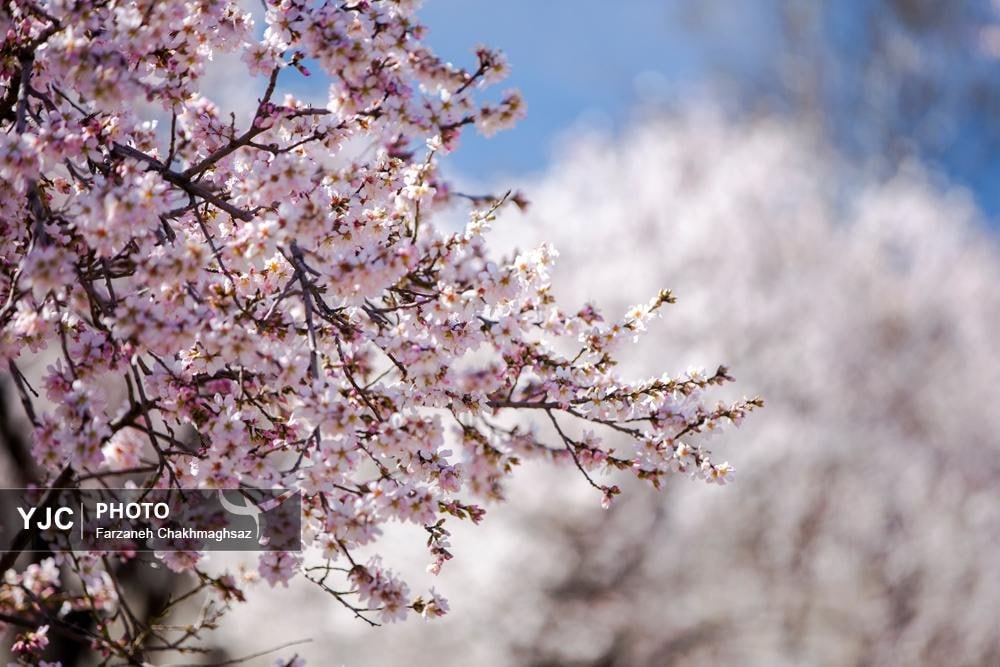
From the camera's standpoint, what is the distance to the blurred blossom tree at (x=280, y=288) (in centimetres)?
211

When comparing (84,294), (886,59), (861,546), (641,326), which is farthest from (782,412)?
(886,59)

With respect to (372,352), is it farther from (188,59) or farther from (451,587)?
(451,587)

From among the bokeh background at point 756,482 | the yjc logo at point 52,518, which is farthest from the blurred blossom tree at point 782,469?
the yjc logo at point 52,518

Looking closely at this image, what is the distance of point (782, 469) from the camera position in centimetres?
868

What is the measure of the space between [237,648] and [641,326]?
678cm

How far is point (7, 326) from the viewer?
2.17 metres
